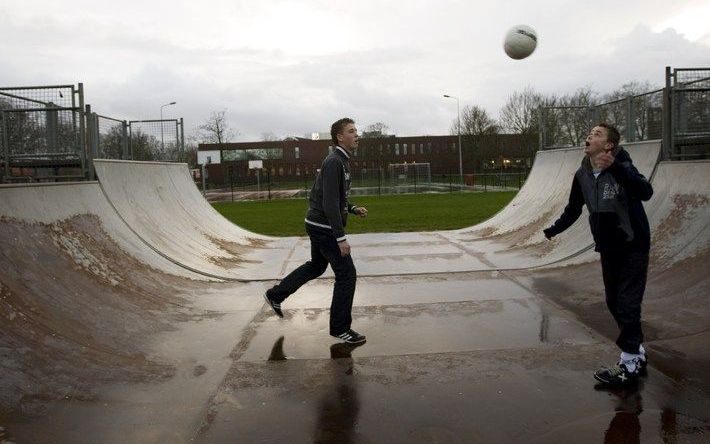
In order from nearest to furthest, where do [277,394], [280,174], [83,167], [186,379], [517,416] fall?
1. [517,416]
2. [277,394]
3. [186,379]
4. [83,167]
5. [280,174]

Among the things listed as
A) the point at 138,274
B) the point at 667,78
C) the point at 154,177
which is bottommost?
the point at 138,274

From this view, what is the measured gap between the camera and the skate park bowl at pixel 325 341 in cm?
322

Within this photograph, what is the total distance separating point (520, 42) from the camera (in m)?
11.8

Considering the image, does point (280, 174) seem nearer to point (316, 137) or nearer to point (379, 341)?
point (316, 137)

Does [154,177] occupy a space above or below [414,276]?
above

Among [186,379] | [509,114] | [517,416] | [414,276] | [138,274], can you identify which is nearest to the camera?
[517,416]

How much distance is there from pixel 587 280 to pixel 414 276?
7.47 feet

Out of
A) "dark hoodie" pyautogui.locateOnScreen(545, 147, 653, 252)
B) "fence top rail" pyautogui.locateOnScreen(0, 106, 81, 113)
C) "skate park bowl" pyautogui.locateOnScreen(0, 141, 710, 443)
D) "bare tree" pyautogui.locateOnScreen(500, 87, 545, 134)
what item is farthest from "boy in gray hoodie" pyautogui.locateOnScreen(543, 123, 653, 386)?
"bare tree" pyautogui.locateOnScreen(500, 87, 545, 134)

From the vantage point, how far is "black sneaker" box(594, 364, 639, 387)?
3656 mm

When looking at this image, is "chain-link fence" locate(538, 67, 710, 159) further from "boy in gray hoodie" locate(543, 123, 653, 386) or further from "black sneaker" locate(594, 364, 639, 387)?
"black sneaker" locate(594, 364, 639, 387)

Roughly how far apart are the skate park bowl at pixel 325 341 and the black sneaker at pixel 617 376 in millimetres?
70

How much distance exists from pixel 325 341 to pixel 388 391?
1311mm

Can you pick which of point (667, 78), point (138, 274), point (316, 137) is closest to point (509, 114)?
point (316, 137)

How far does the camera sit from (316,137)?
89.8 meters
